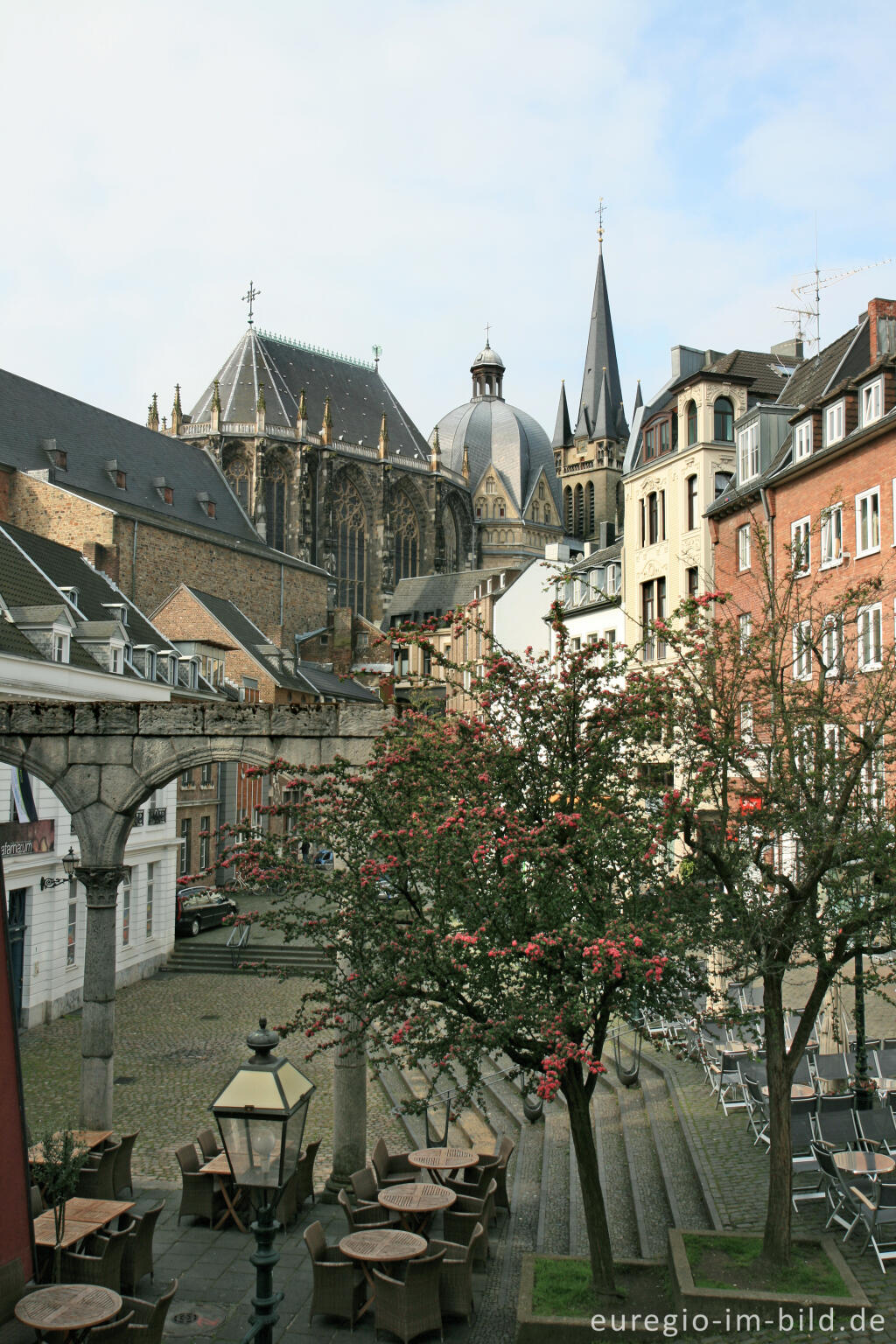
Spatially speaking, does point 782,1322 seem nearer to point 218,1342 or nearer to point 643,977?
point 643,977

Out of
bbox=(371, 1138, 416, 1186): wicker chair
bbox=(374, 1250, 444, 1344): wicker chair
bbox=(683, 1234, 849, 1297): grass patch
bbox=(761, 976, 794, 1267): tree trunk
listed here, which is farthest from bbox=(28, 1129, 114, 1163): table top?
bbox=(761, 976, 794, 1267): tree trunk

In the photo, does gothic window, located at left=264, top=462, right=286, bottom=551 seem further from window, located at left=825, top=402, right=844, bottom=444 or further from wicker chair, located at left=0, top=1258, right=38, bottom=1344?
wicker chair, located at left=0, top=1258, right=38, bottom=1344

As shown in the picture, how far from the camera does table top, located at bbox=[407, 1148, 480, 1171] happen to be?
38.6ft

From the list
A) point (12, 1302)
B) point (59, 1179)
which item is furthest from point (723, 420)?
point (12, 1302)

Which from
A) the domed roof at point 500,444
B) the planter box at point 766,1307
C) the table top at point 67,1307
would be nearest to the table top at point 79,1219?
the table top at point 67,1307

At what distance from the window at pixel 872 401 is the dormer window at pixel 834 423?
0.63 meters

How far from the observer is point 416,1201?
10.6 metres

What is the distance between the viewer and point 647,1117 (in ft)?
47.7

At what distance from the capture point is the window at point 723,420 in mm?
29219

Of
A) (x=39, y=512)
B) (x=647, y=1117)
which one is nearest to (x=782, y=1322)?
(x=647, y=1117)

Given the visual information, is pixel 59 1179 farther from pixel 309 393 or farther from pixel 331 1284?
pixel 309 393

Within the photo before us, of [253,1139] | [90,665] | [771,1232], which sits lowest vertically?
[771,1232]

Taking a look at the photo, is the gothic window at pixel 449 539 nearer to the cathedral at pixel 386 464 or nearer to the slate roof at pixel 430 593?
the cathedral at pixel 386 464

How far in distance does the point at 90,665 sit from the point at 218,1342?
18.6 m
